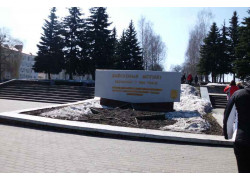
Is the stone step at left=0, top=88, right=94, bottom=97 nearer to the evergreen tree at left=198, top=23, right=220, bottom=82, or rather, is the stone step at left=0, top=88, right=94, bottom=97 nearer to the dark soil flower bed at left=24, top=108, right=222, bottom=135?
the dark soil flower bed at left=24, top=108, right=222, bottom=135

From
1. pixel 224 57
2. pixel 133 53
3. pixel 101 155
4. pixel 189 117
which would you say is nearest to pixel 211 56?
pixel 224 57

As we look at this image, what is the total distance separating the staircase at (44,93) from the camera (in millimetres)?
19422

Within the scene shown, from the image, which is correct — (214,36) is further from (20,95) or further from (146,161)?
(146,161)

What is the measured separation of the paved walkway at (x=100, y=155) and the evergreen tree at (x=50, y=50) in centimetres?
3086

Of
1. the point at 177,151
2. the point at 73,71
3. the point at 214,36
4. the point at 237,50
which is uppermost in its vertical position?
the point at 214,36

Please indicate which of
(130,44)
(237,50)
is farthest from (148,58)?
(237,50)

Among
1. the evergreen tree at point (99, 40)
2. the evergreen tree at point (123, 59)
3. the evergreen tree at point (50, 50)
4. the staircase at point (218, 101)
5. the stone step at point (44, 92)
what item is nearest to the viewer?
the staircase at point (218, 101)

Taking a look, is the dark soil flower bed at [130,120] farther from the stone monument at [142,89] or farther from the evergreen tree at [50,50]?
the evergreen tree at [50,50]

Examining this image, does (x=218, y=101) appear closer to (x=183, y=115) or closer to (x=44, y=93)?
(x=183, y=115)

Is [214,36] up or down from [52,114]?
up

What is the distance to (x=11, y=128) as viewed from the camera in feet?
27.5

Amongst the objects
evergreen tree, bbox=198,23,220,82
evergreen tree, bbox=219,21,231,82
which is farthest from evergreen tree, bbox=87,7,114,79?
evergreen tree, bbox=219,21,231,82

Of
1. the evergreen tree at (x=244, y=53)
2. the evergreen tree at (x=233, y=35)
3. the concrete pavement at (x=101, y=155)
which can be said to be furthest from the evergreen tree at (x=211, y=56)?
the concrete pavement at (x=101, y=155)

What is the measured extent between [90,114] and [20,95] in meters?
12.6
